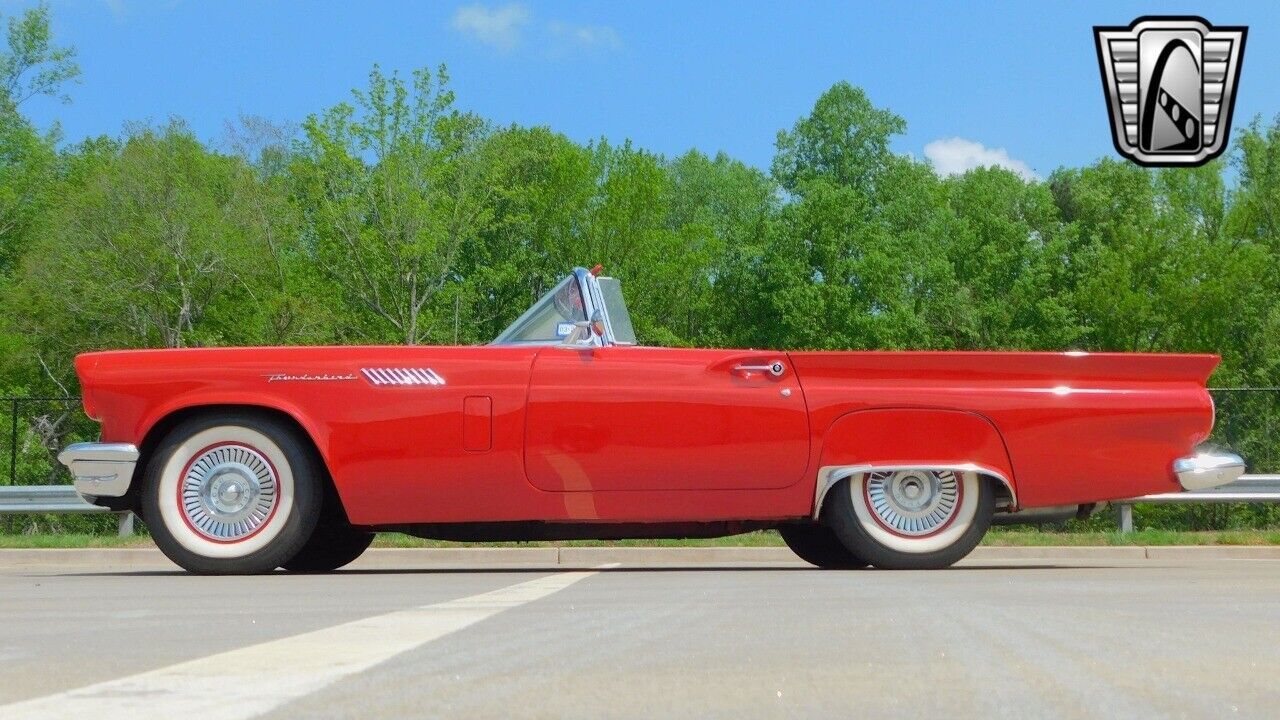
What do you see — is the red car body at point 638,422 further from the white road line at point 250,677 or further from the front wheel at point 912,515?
the white road line at point 250,677

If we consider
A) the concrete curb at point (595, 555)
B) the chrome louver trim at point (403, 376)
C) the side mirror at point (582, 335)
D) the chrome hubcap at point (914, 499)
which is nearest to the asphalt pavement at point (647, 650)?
the chrome hubcap at point (914, 499)

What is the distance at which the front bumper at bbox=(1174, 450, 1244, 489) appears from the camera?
8.28 metres

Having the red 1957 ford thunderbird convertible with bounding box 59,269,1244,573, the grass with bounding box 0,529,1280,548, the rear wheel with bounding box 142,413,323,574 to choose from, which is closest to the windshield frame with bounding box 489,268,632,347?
the red 1957 ford thunderbird convertible with bounding box 59,269,1244,573

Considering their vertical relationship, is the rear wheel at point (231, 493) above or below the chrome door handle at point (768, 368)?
below

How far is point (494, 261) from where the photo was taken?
53781mm

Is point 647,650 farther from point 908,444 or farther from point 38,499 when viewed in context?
point 38,499

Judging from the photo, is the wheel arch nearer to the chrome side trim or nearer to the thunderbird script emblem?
the chrome side trim

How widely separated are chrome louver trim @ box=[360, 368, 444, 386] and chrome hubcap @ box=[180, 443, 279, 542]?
0.69 m

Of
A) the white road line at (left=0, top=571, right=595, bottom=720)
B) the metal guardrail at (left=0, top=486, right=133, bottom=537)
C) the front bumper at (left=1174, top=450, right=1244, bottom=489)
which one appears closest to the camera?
the white road line at (left=0, top=571, right=595, bottom=720)

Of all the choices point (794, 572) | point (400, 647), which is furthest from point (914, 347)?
point (400, 647)

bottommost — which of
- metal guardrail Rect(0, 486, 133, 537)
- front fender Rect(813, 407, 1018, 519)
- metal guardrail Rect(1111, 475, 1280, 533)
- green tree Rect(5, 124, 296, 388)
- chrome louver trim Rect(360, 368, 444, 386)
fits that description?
metal guardrail Rect(0, 486, 133, 537)

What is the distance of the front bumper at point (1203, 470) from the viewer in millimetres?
8281

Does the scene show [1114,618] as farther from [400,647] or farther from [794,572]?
[794,572]

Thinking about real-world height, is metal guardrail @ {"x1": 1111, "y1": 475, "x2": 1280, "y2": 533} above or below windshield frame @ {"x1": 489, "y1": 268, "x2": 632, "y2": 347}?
below
